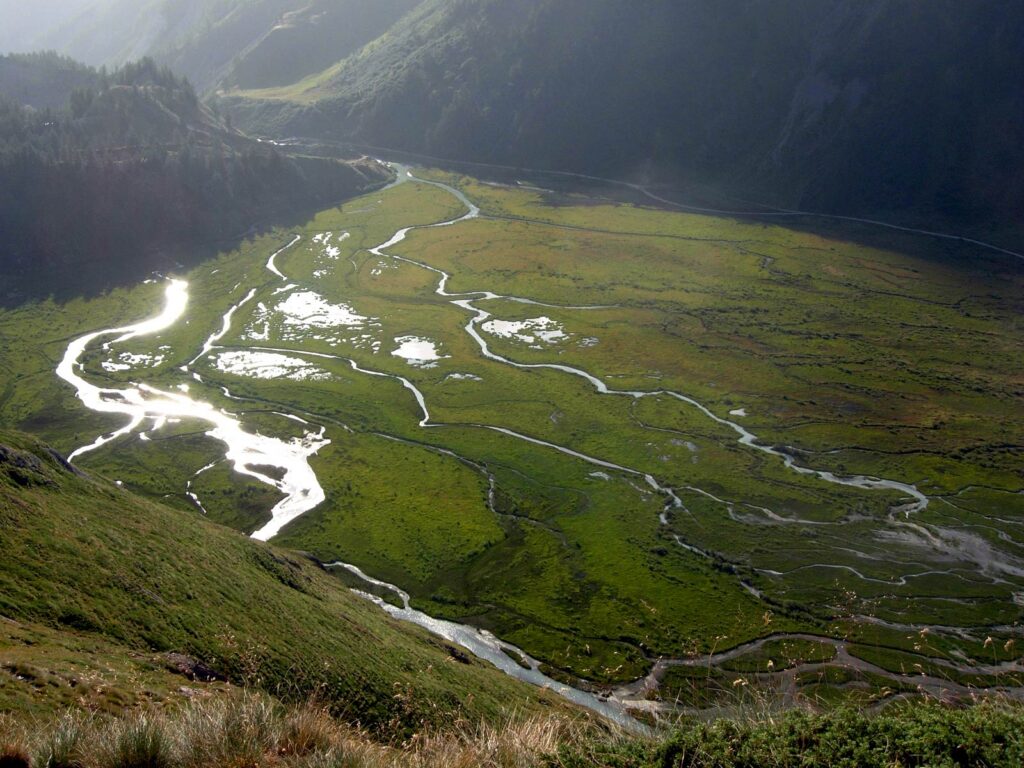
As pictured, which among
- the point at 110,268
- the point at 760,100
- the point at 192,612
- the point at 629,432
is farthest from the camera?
A: the point at 760,100

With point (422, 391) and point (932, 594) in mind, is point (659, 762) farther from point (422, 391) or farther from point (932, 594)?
point (422, 391)

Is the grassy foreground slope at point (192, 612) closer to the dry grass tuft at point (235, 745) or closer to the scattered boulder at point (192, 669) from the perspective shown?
the scattered boulder at point (192, 669)

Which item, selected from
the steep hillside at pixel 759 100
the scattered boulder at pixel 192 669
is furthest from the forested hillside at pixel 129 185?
the scattered boulder at pixel 192 669

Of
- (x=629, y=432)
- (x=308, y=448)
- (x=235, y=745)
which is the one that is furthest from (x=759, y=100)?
(x=235, y=745)

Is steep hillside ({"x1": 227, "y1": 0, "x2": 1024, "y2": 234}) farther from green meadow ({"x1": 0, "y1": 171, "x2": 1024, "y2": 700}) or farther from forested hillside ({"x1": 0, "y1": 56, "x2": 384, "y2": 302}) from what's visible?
forested hillside ({"x1": 0, "y1": 56, "x2": 384, "y2": 302})

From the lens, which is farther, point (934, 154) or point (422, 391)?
point (934, 154)

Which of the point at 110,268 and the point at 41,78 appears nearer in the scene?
the point at 110,268

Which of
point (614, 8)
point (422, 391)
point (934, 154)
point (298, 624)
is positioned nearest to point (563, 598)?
point (298, 624)

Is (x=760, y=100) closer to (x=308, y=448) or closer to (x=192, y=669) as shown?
(x=308, y=448)
